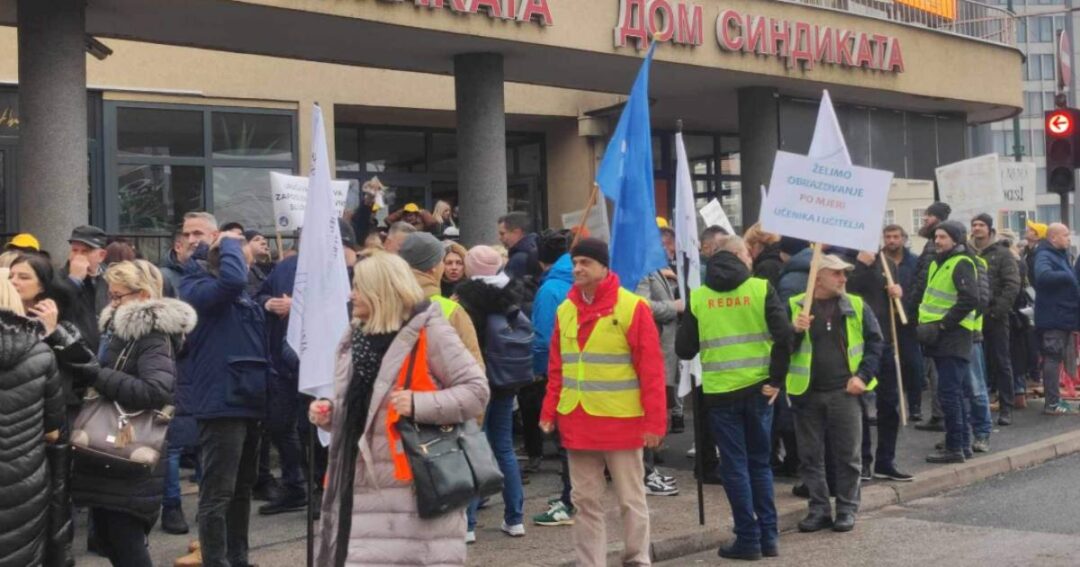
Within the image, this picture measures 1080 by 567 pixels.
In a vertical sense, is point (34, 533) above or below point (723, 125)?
below

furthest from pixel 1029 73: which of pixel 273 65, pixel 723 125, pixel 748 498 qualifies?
pixel 748 498

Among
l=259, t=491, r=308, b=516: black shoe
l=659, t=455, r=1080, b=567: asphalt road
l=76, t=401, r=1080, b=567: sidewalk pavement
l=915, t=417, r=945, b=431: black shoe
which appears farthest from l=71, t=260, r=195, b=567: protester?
l=915, t=417, r=945, b=431: black shoe

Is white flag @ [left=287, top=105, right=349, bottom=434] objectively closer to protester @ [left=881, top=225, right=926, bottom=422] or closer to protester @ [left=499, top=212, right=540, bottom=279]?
protester @ [left=499, top=212, right=540, bottom=279]

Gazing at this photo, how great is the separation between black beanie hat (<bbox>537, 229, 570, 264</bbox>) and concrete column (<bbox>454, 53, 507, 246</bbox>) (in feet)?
13.2

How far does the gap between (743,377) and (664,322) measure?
2.16 m

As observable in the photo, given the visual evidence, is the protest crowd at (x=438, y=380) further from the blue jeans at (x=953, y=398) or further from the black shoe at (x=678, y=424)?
the black shoe at (x=678, y=424)

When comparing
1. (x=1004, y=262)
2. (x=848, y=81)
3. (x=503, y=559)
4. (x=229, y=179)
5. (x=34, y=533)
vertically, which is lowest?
(x=503, y=559)

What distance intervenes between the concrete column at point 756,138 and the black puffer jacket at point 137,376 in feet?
37.5

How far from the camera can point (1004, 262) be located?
512 inches

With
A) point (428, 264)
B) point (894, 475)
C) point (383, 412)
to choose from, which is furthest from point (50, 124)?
point (894, 475)

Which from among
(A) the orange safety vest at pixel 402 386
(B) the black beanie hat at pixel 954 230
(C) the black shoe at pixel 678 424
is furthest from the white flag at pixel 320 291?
(C) the black shoe at pixel 678 424

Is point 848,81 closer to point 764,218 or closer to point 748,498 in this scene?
point 764,218

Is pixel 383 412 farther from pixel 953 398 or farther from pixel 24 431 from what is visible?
pixel 953 398

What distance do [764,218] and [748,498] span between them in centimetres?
200
